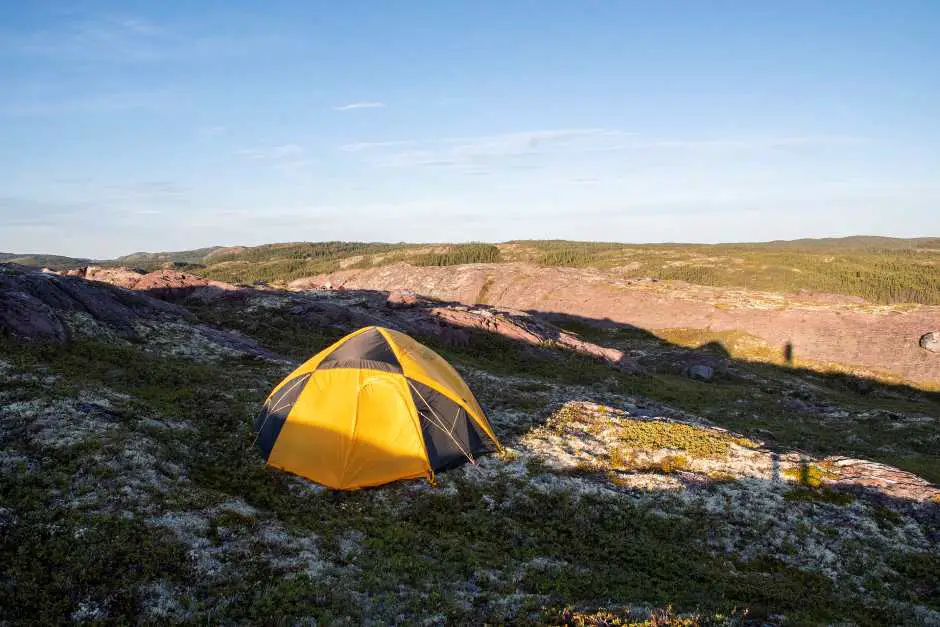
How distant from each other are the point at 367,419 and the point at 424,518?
4.19m

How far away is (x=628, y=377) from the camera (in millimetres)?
46719

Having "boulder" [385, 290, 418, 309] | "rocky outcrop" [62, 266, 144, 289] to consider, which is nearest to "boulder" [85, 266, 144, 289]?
"rocky outcrop" [62, 266, 144, 289]

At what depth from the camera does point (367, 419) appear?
17734 millimetres

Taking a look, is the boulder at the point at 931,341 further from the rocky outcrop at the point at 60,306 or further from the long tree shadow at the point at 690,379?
the rocky outcrop at the point at 60,306

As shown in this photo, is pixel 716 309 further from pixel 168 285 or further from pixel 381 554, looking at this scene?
pixel 381 554

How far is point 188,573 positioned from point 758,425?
36.3 meters

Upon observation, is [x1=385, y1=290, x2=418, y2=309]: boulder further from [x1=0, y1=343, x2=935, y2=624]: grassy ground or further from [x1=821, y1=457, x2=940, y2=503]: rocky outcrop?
[x1=821, y1=457, x2=940, y2=503]: rocky outcrop

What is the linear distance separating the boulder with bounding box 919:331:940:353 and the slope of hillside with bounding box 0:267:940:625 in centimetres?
4006

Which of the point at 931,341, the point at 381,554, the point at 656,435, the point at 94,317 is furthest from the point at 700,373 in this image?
the point at 94,317

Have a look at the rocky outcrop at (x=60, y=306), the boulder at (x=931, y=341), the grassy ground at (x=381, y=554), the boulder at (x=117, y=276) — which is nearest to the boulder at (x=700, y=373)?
the boulder at (x=931, y=341)

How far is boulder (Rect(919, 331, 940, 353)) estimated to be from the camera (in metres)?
59.5

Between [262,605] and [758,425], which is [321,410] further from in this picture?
[758,425]

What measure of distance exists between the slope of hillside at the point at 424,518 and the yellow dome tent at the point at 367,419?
2.33 feet

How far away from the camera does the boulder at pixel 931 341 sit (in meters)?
59.5
